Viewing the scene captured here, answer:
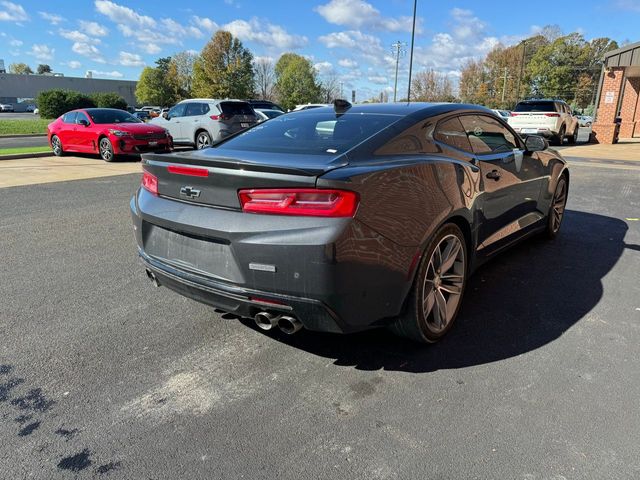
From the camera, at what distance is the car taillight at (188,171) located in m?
2.60

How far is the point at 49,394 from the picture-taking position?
250 cm

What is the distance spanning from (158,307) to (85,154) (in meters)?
13.0

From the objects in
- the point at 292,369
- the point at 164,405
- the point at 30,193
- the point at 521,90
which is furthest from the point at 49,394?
the point at 521,90

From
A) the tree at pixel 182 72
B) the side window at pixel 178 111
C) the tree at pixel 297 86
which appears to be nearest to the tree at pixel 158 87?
the tree at pixel 182 72

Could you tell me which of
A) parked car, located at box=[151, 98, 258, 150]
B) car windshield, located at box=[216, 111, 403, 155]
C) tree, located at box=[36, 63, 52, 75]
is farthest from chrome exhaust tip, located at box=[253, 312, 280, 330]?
tree, located at box=[36, 63, 52, 75]

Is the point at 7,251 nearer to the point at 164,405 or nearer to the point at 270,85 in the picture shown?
the point at 164,405

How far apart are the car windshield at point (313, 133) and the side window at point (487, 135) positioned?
2.50 feet

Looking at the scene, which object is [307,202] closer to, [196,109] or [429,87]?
[196,109]

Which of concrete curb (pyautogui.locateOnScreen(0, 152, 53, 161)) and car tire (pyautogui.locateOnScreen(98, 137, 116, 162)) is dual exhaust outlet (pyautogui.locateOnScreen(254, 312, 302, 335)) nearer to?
car tire (pyautogui.locateOnScreen(98, 137, 116, 162))

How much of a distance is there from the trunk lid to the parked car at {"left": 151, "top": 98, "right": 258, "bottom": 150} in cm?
1222

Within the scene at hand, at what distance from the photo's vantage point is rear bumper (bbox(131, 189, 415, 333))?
227 centimetres

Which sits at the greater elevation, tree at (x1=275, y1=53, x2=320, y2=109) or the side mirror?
tree at (x1=275, y1=53, x2=320, y2=109)

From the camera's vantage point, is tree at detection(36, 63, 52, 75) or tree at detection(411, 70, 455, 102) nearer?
tree at detection(411, 70, 455, 102)

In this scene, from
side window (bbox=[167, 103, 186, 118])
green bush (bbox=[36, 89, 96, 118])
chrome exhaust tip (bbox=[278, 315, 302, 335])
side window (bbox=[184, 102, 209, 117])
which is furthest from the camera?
green bush (bbox=[36, 89, 96, 118])
